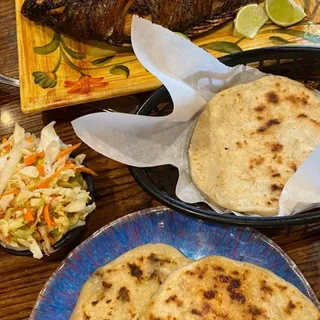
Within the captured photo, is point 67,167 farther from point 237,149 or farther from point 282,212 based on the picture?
point 282,212

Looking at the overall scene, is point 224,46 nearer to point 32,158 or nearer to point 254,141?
point 254,141

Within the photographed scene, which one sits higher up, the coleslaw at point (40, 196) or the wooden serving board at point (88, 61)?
the wooden serving board at point (88, 61)

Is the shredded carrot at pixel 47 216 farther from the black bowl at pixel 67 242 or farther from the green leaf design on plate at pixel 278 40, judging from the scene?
the green leaf design on plate at pixel 278 40

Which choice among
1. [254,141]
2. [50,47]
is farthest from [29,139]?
[254,141]

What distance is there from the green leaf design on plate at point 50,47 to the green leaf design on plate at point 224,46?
2.32ft

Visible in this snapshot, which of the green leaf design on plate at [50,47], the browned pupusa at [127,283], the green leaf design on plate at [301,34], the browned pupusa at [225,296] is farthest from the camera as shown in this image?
the green leaf design on plate at [50,47]

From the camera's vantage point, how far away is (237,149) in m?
1.74

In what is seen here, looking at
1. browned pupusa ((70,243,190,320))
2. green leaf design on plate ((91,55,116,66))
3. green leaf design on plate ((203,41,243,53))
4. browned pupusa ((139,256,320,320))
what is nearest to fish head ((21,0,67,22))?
green leaf design on plate ((91,55,116,66))

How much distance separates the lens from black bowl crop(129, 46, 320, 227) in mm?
1549

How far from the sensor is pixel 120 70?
2297mm

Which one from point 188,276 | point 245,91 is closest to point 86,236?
point 188,276

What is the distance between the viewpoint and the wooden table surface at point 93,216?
1857 mm

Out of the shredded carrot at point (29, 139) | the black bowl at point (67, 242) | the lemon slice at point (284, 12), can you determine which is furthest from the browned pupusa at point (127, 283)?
the lemon slice at point (284, 12)

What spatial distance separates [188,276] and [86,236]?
55 centimetres
